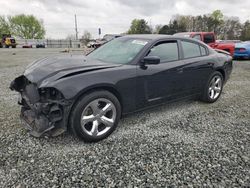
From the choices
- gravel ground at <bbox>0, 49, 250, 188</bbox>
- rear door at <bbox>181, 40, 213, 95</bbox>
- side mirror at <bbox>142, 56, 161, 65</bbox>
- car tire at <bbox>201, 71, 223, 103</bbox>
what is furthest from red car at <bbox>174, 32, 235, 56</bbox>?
side mirror at <bbox>142, 56, 161, 65</bbox>

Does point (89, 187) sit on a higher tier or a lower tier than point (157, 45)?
lower

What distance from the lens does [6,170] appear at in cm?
209

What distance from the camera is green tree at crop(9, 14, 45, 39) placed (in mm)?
72500

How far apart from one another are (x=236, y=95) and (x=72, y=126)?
4.46 metres

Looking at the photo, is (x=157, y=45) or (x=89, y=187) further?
(x=157, y=45)

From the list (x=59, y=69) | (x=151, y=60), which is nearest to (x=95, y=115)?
(x=59, y=69)

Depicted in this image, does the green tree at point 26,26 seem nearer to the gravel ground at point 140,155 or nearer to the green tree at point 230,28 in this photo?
the green tree at point 230,28

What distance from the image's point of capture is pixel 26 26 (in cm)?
7362

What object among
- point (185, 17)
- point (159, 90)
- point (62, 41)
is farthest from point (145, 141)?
point (185, 17)

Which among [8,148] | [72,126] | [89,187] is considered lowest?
[89,187]

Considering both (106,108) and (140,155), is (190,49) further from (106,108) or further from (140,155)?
(140,155)

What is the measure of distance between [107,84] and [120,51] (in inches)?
37.2

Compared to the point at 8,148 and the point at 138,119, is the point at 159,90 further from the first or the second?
the point at 8,148

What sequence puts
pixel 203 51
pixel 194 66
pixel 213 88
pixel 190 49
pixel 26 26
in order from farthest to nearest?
pixel 26 26 → pixel 213 88 → pixel 203 51 → pixel 190 49 → pixel 194 66
